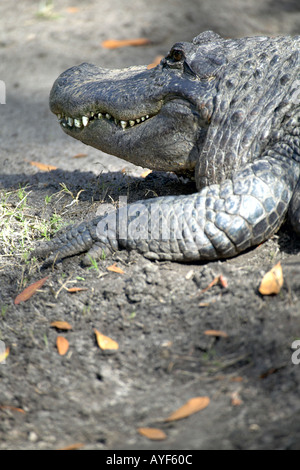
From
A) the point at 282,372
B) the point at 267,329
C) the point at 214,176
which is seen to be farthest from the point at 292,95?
the point at 282,372

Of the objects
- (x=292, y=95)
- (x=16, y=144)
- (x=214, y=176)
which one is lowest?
(x=16, y=144)

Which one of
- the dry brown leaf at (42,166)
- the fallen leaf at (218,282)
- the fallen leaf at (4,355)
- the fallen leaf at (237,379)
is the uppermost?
the fallen leaf at (218,282)

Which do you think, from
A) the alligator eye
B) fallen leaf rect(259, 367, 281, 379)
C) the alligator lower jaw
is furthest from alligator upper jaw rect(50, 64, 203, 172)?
fallen leaf rect(259, 367, 281, 379)

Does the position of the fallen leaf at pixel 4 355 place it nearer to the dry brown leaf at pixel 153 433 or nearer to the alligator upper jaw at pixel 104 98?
the dry brown leaf at pixel 153 433

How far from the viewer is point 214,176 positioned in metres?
3.35

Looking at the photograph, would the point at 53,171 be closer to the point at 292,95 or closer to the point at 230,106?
the point at 230,106

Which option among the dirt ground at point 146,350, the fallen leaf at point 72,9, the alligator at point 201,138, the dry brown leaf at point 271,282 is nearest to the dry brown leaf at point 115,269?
the dirt ground at point 146,350

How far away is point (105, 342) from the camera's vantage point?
250 centimetres

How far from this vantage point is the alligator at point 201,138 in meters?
2.93

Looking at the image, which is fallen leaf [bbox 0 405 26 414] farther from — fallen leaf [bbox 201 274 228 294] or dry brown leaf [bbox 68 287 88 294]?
fallen leaf [bbox 201 274 228 294]

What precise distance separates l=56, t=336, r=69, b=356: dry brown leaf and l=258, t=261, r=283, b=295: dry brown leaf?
103 cm

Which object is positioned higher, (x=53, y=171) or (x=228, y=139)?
(x=228, y=139)

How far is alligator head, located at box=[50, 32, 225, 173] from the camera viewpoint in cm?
346

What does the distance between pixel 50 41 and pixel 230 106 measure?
5.52 m
